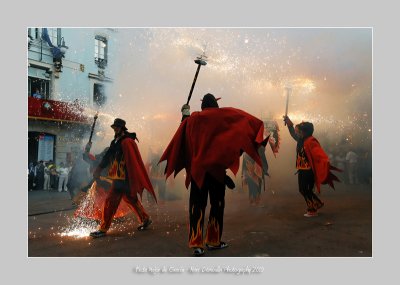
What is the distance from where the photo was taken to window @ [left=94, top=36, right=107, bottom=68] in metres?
5.62

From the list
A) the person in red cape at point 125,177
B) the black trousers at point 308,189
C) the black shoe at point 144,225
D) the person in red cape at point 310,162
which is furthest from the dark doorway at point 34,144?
the black trousers at point 308,189

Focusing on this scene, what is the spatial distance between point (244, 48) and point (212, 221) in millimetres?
2403

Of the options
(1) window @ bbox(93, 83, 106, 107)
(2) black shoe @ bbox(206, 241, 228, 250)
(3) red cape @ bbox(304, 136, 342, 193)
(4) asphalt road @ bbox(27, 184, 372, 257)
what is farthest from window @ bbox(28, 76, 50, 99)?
(3) red cape @ bbox(304, 136, 342, 193)

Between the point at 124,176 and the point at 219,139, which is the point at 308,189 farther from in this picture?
the point at 124,176

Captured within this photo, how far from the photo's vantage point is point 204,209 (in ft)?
16.0

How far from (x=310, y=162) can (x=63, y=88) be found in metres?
3.57

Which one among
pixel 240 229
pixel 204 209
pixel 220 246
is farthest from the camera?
pixel 240 229

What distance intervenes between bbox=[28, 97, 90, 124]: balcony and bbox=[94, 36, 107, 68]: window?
671 mm

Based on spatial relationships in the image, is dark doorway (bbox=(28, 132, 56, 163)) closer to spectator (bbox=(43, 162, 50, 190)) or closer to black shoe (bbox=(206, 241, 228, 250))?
spectator (bbox=(43, 162, 50, 190))

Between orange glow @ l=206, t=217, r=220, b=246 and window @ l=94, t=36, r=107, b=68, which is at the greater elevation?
window @ l=94, t=36, r=107, b=68

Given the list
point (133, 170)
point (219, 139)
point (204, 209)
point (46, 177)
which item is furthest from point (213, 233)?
point (46, 177)

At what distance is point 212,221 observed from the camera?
16.4 feet

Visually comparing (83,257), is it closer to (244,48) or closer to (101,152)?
(101,152)

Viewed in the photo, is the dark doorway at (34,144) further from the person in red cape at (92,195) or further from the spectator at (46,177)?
the person in red cape at (92,195)
